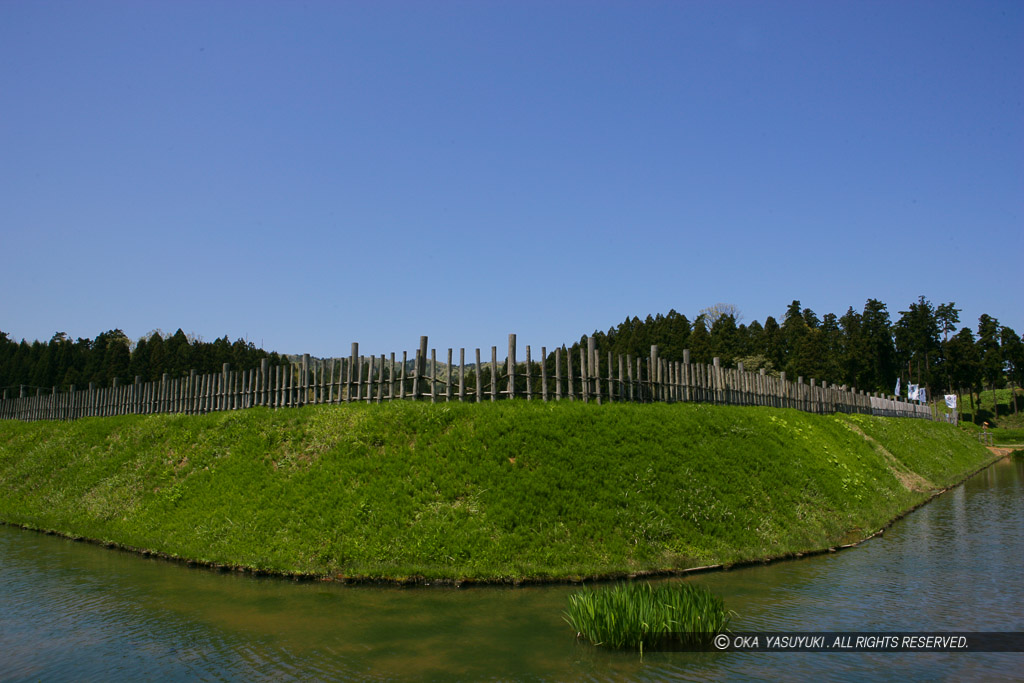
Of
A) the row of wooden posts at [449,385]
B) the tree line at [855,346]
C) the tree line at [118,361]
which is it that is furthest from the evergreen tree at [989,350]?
the tree line at [118,361]

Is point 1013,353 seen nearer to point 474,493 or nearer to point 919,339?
point 919,339

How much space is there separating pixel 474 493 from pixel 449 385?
5960 millimetres

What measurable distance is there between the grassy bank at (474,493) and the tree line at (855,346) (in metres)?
63.1

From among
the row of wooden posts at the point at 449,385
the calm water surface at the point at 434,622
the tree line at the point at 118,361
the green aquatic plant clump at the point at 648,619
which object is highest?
the tree line at the point at 118,361

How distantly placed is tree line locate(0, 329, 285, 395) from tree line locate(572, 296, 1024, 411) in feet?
163

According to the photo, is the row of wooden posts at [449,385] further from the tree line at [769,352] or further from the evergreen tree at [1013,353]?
the evergreen tree at [1013,353]

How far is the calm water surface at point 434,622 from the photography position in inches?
400

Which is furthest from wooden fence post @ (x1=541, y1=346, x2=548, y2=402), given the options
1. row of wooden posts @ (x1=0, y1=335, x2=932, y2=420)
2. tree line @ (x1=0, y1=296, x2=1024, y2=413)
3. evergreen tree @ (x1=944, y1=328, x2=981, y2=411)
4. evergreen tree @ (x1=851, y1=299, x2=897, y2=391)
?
evergreen tree @ (x1=944, y1=328, x2=981, y2=411)

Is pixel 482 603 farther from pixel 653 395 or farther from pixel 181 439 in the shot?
pixel 181 439

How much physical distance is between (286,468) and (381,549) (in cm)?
577

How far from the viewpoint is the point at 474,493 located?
683 inches

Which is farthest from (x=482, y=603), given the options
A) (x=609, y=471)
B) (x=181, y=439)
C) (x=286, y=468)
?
(x=181, y=439)

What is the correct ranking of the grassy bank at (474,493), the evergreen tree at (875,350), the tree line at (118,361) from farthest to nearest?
the evergreen tree at (875,350) < the tree line at (118,361) < the grassy bank at (474,493)

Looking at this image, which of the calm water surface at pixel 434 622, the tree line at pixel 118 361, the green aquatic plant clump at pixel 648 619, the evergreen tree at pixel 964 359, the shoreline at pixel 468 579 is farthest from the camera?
the evergreen tree at pixel 964 359
